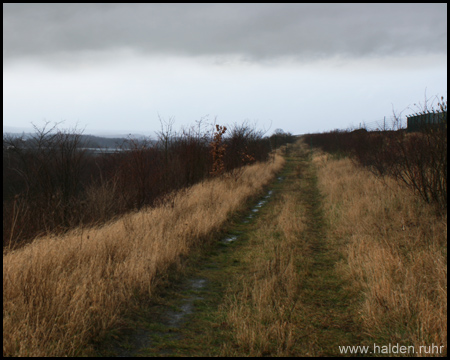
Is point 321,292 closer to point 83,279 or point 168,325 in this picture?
point 168,325

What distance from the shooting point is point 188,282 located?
4.66m

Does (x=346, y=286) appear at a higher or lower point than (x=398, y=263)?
lower

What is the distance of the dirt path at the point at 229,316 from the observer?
3014 mm

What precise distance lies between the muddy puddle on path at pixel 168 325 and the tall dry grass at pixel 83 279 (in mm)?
265

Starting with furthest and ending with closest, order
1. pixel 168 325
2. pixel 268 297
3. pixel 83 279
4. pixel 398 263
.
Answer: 1. pixel 398 263
2. pixel 268 297
3. pixel 83 279
4. pixel 168 325

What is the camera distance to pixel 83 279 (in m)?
3.74

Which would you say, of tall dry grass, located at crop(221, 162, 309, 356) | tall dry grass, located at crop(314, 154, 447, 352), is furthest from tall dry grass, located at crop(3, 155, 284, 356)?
tall dry grass, located at crop(314, 154, 447, 352)

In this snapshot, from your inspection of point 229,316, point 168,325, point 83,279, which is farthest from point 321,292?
point 83,279

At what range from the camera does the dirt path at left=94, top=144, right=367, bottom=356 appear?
301cm

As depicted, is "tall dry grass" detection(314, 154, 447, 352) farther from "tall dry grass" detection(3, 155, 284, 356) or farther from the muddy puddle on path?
"tall dry grass" detection(3, 155, 284, 356)

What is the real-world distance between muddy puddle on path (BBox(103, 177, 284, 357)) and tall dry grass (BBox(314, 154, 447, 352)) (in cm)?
183

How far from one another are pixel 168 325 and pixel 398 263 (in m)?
2.86

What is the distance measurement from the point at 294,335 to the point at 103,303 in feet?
6.23

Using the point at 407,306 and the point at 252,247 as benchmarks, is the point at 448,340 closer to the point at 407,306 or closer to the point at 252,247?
the point at 407,306
